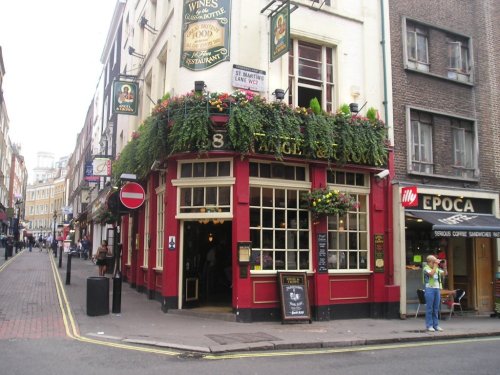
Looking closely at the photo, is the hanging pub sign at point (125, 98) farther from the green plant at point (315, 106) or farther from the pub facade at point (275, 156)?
the green plant at point (315, 106)

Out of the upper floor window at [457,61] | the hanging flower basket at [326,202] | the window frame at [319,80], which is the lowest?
the hanging flower basket at [326,202]

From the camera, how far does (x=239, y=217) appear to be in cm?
1178

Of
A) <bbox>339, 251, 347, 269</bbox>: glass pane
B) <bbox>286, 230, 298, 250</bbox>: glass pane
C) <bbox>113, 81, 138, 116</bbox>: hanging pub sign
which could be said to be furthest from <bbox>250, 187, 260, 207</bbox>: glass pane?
<bbox>113, 81, 138, 116</bbox>: hanging pub sign

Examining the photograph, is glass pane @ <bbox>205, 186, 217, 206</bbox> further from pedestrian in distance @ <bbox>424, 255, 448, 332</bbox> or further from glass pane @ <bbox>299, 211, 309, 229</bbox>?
pedestrian in distance @ <bbox>424, 255, 448, 332</bbox>

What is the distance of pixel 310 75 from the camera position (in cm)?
1375

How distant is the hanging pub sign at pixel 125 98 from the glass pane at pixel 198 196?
6.06 meters

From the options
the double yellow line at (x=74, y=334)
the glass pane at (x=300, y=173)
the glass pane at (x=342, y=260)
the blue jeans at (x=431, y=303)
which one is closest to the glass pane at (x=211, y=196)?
the glass pane at (x=300, y=173)

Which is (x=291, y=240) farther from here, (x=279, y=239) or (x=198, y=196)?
(x=198, y=196)

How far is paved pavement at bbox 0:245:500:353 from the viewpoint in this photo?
29.8 feet

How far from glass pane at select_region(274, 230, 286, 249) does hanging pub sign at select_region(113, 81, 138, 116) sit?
7.70m

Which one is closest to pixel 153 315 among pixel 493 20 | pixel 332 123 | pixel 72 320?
pixel 72 320

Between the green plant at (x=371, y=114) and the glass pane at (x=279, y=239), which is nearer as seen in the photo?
the glass pane at (x=279, y=239)

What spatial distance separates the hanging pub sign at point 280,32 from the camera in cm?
1168

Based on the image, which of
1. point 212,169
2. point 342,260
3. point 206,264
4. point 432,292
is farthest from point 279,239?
point 432,292
